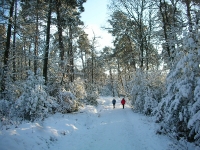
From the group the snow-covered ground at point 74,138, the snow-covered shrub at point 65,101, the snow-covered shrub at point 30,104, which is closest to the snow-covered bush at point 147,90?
the snow-covered ground at point 74,138

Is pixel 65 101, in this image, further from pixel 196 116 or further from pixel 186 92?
pixel 196 116

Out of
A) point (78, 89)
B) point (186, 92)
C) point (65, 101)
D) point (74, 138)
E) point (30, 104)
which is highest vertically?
point (186, 92)

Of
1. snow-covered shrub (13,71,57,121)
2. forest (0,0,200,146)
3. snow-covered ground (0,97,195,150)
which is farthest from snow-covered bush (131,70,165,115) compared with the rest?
snow-covered shrub (13,71,57,121)

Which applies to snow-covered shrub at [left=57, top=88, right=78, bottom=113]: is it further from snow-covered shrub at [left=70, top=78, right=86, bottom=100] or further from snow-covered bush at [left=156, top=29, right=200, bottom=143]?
snow-covered bush at [left=156, top=29, right=200, bottom=143]

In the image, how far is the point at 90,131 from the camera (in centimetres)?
1048

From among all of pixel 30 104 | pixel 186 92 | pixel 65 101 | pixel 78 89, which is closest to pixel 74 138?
pixel 30 104

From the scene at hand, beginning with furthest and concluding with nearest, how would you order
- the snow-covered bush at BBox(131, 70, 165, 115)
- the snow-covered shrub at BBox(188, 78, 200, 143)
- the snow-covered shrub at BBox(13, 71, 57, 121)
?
the snow-covered bush at BBox(131, 70, 165, 115), the snow-covered shrub at BBox(13, 71, 57, 121), the snow-covered shrub at BBox(188, 78, 200, 143)

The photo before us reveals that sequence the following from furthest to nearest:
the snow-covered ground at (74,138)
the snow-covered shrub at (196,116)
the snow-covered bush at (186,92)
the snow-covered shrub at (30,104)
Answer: the snow-covered shrub at (30,104) < the snow-covered ground at (74,138) < the snow-covered bush at (186,92) < the snow-covered shrub at (196,116)

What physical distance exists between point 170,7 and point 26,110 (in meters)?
16.8

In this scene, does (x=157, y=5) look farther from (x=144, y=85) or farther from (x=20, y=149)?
(x=20, y=149)

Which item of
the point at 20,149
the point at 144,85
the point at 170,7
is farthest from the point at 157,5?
the point at 20,149

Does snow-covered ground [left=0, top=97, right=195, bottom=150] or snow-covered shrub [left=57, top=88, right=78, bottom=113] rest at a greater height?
snow-covered shrub [left=57, top=88, right=78, bottom=113]

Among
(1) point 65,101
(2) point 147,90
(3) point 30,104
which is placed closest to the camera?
(3) point 30,104

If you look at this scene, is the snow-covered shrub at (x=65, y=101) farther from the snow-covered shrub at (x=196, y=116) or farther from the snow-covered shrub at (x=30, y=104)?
the snow-covered shrub at (x=196, y=116)
